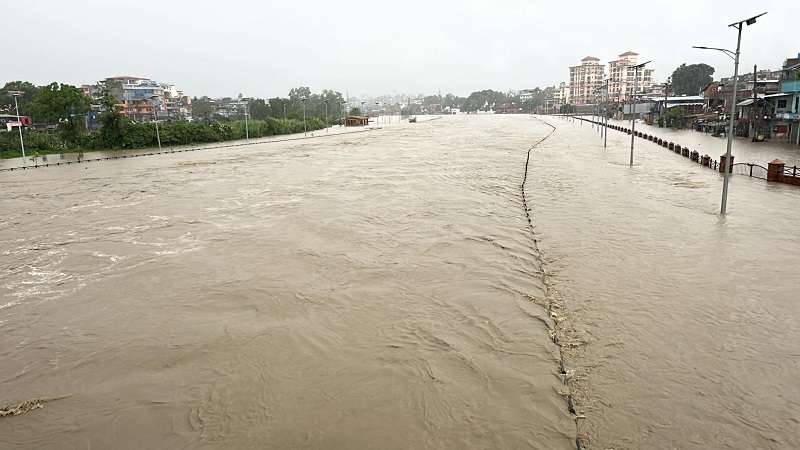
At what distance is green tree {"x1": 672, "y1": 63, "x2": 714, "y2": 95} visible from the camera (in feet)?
374

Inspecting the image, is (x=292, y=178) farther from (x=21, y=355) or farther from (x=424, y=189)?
(x=21, y=355)

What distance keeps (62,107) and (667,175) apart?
54260 mm

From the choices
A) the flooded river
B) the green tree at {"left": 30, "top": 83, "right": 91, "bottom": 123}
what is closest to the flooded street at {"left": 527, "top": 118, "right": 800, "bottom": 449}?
the flooded river

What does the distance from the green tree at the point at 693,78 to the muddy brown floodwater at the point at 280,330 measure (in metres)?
118

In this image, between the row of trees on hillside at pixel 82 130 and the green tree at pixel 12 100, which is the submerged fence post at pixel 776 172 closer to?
the row of trees on hillside at pixel 82 130

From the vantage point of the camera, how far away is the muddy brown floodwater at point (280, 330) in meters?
6.43

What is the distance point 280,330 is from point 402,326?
2.21 metres

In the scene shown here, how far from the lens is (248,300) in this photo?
10.5 m

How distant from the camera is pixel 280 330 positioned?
9.09 meters

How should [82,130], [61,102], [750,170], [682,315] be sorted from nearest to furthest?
[682,315]
[750,170]
[61,102]
[82,130]

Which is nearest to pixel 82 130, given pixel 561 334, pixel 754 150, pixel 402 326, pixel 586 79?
pixel 402 326

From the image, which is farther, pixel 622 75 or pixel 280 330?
pixel 622 75

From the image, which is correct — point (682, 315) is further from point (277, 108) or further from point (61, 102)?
point (277, 108)

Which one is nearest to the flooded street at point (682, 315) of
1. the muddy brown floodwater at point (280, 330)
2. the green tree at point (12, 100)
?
the muddy brown floodwater at point (280, 330)
